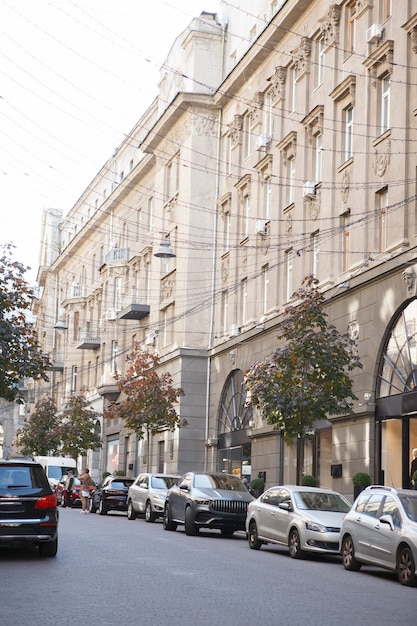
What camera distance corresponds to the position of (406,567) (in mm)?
16000

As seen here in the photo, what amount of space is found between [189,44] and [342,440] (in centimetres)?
2495

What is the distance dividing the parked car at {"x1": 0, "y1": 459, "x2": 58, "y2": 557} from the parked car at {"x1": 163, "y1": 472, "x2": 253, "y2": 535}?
9109mm

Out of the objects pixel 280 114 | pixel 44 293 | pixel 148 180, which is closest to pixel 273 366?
pixel 280 114

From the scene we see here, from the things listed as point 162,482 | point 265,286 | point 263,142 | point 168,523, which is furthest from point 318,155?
point 168,523

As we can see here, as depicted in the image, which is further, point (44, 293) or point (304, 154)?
point (44, 293)

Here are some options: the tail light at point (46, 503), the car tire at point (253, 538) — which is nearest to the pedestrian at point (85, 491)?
the car tire at point (253, 538)

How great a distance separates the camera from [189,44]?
166ft

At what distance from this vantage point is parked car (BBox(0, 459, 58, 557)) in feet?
58.9

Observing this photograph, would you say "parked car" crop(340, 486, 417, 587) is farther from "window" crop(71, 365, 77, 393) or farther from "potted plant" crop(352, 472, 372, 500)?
"window" crop(71, 365, 77, 393)

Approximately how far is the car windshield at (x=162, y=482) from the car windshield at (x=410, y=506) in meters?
18.1

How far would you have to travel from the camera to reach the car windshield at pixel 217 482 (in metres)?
28.5

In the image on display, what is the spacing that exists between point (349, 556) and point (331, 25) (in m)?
21.2

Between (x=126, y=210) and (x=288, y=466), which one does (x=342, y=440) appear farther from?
(x=126, y=210)

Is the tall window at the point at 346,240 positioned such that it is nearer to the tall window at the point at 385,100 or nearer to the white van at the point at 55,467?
the tall window at the point at 385,100
